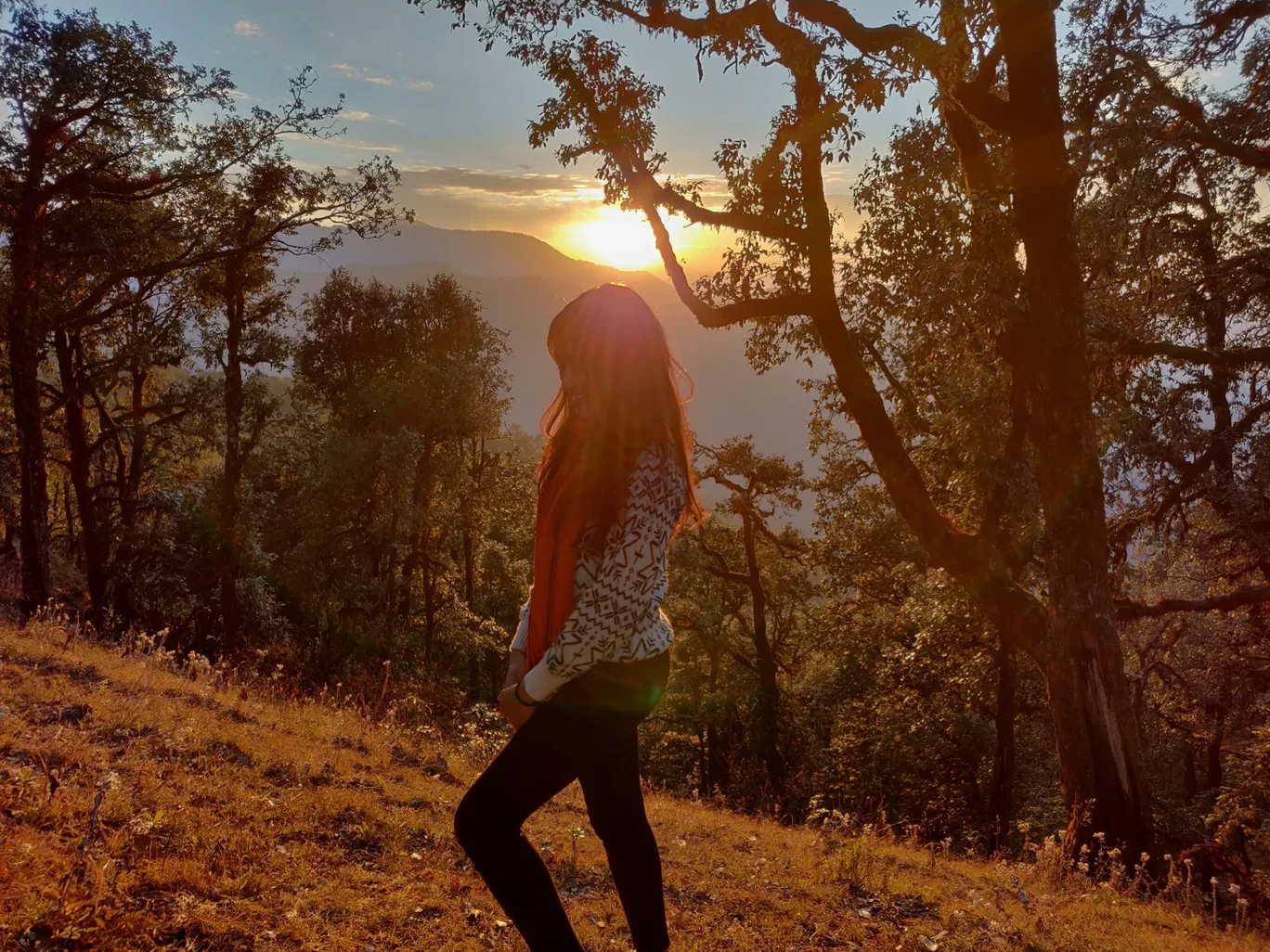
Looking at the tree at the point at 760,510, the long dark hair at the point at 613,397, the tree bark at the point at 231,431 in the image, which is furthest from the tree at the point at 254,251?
the long dark hair at the point at 613,397

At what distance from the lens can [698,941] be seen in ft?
13.4

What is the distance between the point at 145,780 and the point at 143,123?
47.3 feet

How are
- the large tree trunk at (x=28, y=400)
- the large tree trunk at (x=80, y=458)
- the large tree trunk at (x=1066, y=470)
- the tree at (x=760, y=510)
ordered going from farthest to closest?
the tree at (x=760, y=510) < the large tree trunk at (x=80, y=458) < the large tree trunk at (x=28, y=400) < the large tree trunk at (x=1066, y=470)

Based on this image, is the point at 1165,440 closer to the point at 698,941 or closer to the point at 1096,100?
the point at 1096,100

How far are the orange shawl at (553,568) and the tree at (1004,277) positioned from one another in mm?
5910

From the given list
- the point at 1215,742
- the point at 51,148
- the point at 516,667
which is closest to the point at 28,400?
the point at 51,148

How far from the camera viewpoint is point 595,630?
223 cm

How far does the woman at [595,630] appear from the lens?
2.21 m

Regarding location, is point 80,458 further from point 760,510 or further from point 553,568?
point 553,568

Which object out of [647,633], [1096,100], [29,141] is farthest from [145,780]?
[29,141]

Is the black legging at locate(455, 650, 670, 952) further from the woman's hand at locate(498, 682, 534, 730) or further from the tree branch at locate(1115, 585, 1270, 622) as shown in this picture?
the tree branch at locate(1115, 585, 1270, 622)

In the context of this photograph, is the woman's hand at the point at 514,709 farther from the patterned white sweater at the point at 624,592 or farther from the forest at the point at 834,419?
the forest at the point at 834,419

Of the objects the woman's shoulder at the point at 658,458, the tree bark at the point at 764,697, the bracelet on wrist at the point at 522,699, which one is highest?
the woman's shoulder at the point at 658,458

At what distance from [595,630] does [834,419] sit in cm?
1461
